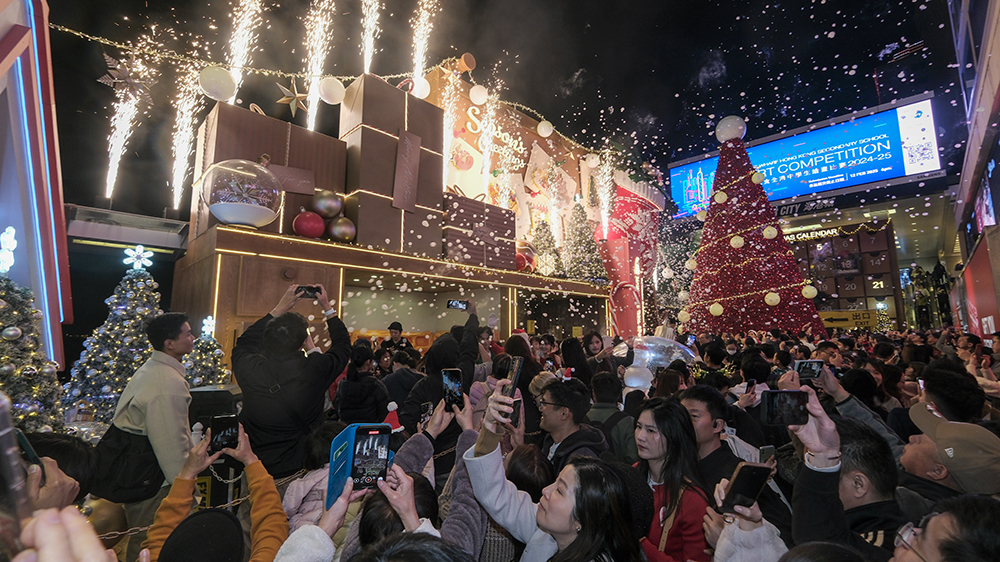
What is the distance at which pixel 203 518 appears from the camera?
4.75ft

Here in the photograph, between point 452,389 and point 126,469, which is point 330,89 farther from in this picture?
point 452,389

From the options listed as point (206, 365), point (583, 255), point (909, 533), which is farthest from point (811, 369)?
point (583, 255)

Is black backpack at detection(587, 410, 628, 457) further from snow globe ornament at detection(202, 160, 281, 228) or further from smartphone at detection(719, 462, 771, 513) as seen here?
snow globe ornament at detection(202, 160, 281, 228)

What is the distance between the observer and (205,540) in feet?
4.61

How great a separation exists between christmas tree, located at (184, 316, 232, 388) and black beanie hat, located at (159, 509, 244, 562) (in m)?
5.98

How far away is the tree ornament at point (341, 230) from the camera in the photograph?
9.65 meters

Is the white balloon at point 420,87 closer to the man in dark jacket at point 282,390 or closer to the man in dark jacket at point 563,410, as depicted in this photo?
the man in dark jacket at point 282,390

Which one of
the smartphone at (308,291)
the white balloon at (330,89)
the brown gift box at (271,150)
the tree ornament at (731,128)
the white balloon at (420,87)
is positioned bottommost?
the smartphone at (308,291)

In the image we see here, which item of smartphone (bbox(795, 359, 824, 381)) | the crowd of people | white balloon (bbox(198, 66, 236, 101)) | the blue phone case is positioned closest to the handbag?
the crowd of people

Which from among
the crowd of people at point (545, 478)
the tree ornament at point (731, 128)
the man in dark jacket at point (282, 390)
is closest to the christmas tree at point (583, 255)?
the tree ornament at point (731, 128)

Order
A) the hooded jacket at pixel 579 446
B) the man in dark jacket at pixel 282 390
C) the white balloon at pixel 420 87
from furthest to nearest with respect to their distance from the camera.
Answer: the white balloon at pixel 420 87
the man in dark jacket at pixel 282 390
the hooded jacket at pixel 579 446

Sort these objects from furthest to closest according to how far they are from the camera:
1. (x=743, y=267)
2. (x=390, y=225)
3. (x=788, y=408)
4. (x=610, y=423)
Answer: (x=743, y=267), (x=390, y=225), (x=610, y=423), (x=788, y=408)

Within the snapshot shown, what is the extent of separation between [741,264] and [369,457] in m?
12.3

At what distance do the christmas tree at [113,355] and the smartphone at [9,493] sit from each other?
735 centimetres
